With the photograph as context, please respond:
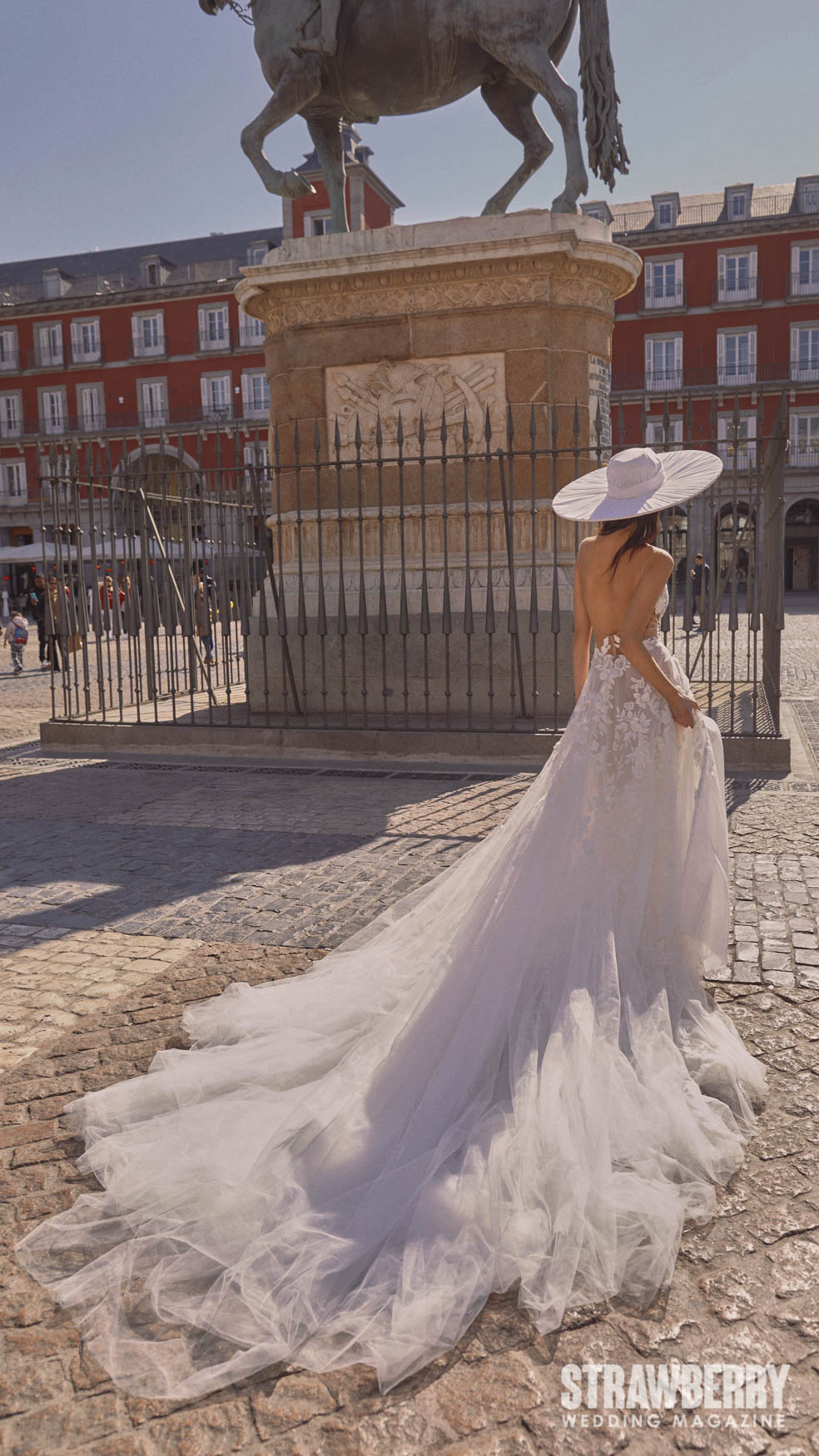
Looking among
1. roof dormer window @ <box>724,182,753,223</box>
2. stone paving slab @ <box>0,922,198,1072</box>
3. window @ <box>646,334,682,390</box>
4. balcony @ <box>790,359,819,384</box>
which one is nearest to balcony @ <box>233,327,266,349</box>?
window @ <box>646,334,682,390</box>

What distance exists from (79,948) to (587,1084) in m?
2.43

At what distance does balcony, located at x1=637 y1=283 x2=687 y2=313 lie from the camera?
39.4 m

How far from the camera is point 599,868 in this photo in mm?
3123

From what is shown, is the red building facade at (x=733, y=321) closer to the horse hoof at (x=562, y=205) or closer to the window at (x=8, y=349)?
the window at (x=8, y=349)

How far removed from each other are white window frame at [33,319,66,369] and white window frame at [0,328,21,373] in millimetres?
1040

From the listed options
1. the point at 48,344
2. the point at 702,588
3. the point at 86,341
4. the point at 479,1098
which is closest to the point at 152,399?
the point at 86,341

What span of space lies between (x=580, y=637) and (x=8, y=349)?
160 feet

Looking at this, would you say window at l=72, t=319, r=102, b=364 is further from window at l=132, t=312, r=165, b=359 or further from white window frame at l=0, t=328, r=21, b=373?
white window frame at l=0, t=328, r=21, b=373

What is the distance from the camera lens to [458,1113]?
2.47 m

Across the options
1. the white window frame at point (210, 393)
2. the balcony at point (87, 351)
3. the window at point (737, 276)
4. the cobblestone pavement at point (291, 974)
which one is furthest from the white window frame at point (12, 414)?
the cobblestone pavement at point (291, 974)

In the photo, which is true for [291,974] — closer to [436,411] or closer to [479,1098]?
[479,1098]

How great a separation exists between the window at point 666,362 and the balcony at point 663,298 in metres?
1.07

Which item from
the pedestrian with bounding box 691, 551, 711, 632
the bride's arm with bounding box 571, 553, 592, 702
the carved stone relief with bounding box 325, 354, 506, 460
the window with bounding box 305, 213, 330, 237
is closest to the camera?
the bride's arm with bounding box 571, 553, 592, 702

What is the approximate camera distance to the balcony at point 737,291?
1524 inches
